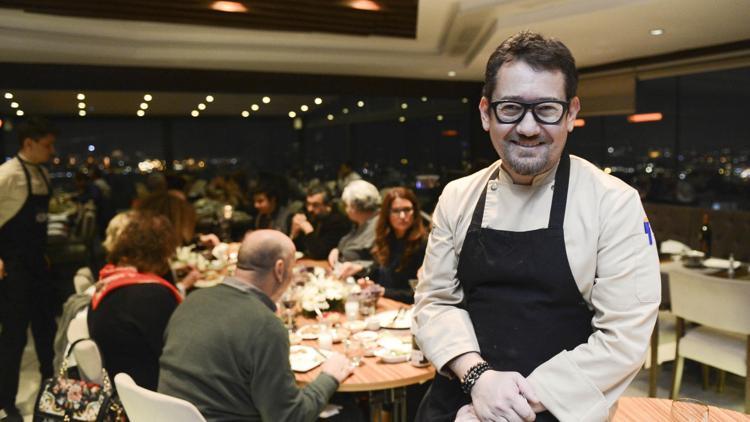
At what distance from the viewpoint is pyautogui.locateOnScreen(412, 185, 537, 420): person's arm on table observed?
115cm

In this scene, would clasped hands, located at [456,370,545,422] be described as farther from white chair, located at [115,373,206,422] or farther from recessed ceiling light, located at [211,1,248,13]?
recessed ceiling light, located at [211,1,248,13]

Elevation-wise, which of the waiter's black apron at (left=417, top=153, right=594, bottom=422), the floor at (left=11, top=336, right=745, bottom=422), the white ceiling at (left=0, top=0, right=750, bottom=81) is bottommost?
the floor at (left=11, top=336, right=745, bottom=422)

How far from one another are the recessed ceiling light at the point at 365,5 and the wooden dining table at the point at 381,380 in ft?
8.65

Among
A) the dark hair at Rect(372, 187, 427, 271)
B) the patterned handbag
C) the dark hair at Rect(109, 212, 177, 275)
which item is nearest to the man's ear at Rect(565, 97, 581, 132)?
the patterned handbag

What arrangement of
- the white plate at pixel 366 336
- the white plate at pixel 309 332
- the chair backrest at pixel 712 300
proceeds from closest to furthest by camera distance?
the white plate at pixel 366 336 < the white plate at pixel 309 332 < the chair backrest at pixel 712 300

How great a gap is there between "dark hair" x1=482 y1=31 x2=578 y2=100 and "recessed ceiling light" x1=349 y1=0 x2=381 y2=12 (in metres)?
3.24

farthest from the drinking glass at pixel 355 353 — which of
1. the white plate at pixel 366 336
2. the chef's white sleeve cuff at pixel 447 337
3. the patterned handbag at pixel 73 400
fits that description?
the chef's white sleeve cuff at pixel 447 337

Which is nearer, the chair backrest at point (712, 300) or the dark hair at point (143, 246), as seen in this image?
the dark hair at point (143, 246)

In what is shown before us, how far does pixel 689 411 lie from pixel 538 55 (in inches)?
36.0

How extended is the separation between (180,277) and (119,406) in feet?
6.95

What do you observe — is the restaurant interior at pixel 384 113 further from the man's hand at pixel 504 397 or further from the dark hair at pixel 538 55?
Result: the dark hair at pixel 538 55

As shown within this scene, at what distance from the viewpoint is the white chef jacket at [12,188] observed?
12.5 ft

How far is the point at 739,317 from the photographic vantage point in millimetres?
3277

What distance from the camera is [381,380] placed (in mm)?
2252
